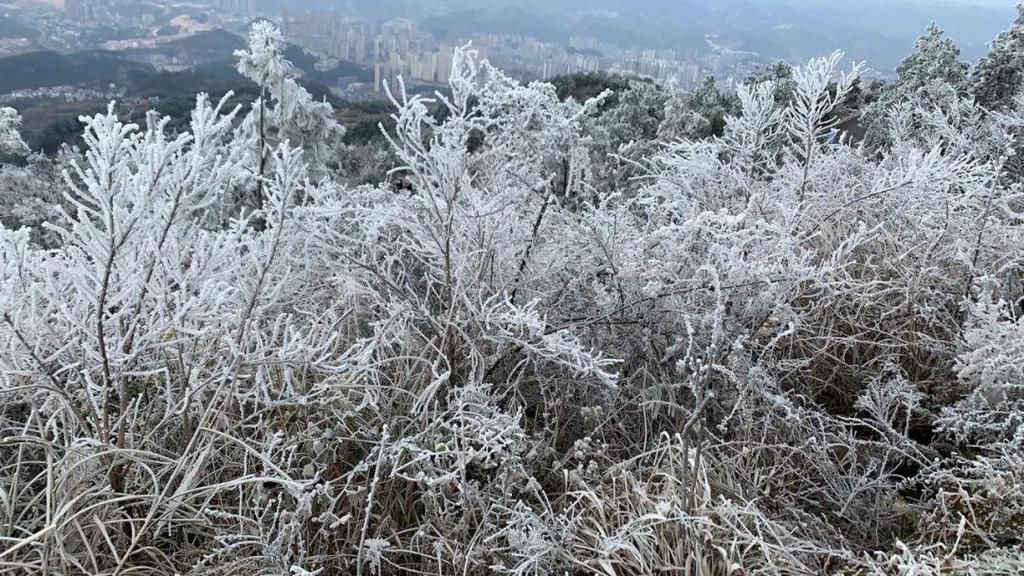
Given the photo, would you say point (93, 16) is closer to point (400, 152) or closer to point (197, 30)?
point (197, 30)

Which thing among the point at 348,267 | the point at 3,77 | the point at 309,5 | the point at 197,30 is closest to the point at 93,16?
the point at 197,30

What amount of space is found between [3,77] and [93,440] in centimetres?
7918

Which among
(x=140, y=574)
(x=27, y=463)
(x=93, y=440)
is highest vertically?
(x=93, y=440)

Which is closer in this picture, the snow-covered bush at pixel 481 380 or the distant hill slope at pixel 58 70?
the snow-covered bush at pixel 481 380

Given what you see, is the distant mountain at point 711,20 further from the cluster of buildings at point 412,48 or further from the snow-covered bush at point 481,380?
the snow-covered bush at point 481,380

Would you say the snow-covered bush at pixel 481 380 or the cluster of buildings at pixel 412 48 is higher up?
the snow-covered bush at pixel 481 380

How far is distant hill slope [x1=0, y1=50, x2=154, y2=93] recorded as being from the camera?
2495 inches

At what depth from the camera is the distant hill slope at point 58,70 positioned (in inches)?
2495

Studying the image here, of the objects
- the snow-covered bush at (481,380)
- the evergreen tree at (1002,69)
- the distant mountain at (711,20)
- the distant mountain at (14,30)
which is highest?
the distant mountain at (711,20)

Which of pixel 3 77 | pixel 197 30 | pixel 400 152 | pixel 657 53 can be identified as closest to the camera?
pixel 400 152

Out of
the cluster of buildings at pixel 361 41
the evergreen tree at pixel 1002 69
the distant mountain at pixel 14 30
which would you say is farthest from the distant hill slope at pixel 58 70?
the evergreen tree at pixel 1002 69

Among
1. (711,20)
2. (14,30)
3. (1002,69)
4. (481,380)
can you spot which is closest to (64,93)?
(14,30)

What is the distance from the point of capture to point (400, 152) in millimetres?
2422

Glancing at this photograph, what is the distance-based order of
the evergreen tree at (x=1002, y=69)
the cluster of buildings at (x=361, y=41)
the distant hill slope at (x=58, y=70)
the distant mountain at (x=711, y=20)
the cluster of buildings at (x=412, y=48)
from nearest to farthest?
1. the evergreen tree at (x=1002, y=69)
2. the distant mountain at (x=711, y=20)
3. the distant hill slope at (x=58, y=70)
4. the cluster of buildings at (x=412, y=48)
5. the cluster of buildings at (x=361, y=41)
